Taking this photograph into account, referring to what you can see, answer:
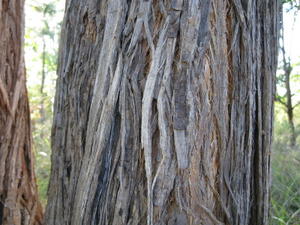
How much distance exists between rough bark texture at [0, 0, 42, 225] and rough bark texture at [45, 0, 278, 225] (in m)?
0.26

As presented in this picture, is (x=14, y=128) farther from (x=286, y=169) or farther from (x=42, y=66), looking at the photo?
(x=42, y=66)

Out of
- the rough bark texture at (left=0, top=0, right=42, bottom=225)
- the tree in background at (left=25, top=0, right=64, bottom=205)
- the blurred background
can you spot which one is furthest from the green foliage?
the tree in background at (left=25, top=0, right=64, bottom=205)

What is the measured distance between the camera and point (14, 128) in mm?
1807

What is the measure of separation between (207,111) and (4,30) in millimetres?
1067

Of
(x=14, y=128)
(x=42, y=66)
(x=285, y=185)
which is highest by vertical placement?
(x=42, y=66)

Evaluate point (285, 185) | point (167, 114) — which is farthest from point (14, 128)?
point (285, 185)

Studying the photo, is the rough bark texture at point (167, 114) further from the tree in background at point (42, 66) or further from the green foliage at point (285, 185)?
the tree in background at point (42, 66)

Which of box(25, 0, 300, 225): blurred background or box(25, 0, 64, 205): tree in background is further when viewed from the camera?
box(25, 0, 64, 205): tree in background

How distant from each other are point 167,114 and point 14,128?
0.86 m

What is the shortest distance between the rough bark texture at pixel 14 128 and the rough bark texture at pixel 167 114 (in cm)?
26

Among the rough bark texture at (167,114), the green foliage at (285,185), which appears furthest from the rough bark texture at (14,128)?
the green foliage at (285,185)

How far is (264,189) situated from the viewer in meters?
1.59

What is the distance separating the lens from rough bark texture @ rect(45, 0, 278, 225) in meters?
1.36

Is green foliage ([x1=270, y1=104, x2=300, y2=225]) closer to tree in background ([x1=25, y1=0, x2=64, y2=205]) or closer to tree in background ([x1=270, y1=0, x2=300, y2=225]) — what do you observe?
tree in background ([x1=270, y1=0, x2=300, y2=225])
